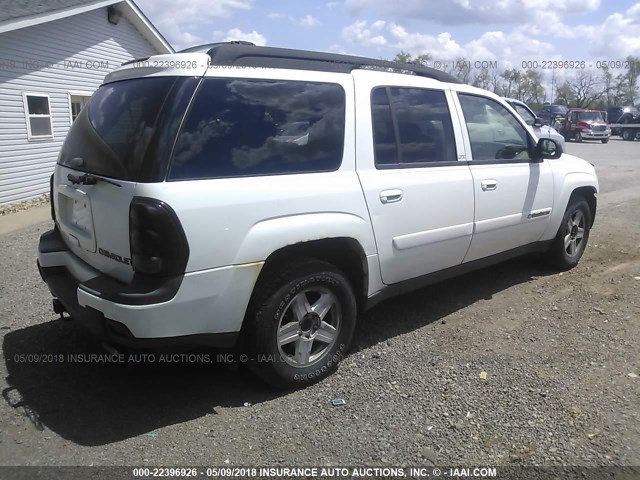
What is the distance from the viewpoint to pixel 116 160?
9.48ft

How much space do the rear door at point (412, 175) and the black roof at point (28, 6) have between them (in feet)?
32.1

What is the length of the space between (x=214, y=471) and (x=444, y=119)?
2.93 meters

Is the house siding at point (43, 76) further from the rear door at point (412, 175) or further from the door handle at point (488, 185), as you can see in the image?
the door handle at point (488, 185)

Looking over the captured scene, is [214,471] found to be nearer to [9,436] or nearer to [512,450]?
[9,436]

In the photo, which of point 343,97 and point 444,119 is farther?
point 444,119

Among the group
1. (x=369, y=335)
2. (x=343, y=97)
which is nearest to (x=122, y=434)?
(x=369, y=335)

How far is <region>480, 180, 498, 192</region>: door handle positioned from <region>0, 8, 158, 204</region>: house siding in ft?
33.2

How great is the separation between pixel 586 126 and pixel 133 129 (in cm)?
3334

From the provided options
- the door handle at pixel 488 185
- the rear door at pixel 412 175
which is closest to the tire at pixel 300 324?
the rear door at pixel 412 175

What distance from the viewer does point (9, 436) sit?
290 cm

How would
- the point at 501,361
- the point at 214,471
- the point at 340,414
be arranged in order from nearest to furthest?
the point at 214,471
the point at 340,414
the point at 501,361

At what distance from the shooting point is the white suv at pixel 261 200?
2.72 m

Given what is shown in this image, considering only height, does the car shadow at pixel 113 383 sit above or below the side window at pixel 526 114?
below

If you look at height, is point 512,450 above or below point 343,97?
below
